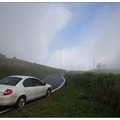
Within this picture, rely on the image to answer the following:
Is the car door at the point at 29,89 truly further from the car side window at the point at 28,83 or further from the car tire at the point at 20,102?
the car tire at the point at 20,102

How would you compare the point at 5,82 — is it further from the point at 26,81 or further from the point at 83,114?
the point at 83,114

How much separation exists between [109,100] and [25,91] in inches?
176

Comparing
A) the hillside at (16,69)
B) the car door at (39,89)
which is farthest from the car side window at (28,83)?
the hillside at (16,69)

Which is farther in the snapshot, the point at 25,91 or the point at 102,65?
the point at 102,65

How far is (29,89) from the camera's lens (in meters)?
5.82

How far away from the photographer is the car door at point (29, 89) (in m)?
5.64

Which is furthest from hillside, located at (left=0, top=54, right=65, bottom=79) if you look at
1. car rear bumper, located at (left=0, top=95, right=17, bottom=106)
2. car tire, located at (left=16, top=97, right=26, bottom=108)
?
car rear bumper, located at (left=0, top=95, right=17, bottom=106)

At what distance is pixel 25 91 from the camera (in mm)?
5492

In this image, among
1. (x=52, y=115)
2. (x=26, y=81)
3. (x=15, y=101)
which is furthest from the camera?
(x=26, y=81)

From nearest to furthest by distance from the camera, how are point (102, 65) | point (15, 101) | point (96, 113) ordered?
1. point (96, 113)
2. point (15, 101)
3. point (102, 65)

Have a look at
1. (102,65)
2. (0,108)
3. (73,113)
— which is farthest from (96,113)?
(102,65)

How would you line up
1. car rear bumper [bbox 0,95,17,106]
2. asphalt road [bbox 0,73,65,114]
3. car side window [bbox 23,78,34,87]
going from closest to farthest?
car rear bumper [bbox 0,95,17,106]
asphalt road [bbox 0,73,65,114]
car side window [bbox 23,78,34,87]

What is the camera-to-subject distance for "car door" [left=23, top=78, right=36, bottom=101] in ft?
18.5

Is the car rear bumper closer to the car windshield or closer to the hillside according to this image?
the car windshield
